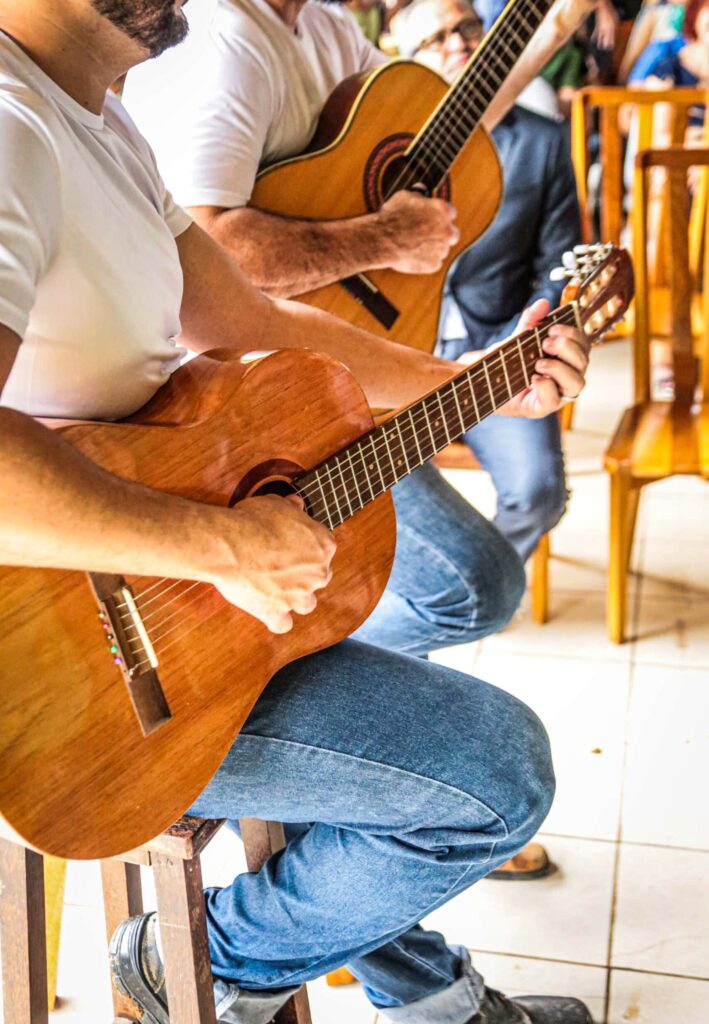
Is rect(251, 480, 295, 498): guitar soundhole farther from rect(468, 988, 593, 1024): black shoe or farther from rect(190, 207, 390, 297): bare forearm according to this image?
rect(468, 988, 593, 1024): black shoe

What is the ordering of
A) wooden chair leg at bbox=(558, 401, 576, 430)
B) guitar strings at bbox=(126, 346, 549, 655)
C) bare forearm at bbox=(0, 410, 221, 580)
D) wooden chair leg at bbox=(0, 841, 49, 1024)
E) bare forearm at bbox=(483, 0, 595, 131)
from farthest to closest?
wooden chair leg at bbox=(558, 401, 576, 430) → bare forearm at bbox=(483, 0, 595, 131) → wooden chair leg at bbox=(0, 841, 49, 1024) → guitar strings at bbox=(126, 346, 549, 655) → bare forearm at bbox=(0, 410, 221, 580)

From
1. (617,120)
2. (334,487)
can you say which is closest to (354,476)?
(334,487)

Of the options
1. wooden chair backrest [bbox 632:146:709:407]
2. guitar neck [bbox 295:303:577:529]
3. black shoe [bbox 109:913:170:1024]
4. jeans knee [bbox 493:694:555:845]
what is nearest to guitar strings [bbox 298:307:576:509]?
guitar neck [bbox 295:303:577:529]

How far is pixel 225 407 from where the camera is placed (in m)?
1.09

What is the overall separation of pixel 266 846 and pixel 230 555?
1.60ft

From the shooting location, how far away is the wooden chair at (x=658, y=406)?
228 cm

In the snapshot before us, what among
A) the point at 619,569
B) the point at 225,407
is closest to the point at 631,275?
the point at 225,407

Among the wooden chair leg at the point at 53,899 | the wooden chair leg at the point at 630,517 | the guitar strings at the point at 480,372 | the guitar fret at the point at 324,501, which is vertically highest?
the guitar strings at the point at 480,372

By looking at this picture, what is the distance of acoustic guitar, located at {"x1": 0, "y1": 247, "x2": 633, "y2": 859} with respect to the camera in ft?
3.11

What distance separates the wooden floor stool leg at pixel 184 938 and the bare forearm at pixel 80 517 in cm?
34

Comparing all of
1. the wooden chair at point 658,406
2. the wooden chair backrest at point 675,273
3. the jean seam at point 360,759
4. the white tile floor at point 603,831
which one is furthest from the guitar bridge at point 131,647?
the wooden chair backrest at point 675,273

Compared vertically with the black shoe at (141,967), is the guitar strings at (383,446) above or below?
above

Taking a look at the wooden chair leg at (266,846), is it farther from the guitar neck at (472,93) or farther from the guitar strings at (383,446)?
the guitar neck at (472,93)

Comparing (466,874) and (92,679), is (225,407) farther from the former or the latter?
(466,874)
